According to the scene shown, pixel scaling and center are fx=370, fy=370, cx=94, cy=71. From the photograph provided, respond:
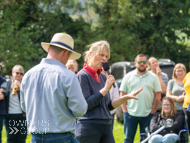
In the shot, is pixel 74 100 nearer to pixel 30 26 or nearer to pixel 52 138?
pixel 52 138

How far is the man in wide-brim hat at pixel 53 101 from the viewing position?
3.45 meters

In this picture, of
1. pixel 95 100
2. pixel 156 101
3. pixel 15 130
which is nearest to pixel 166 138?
pixel 156 101

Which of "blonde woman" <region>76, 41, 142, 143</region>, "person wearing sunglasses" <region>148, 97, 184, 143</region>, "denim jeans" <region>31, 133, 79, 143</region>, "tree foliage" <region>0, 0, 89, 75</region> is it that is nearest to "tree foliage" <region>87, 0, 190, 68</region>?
"tree foliage" <region>0, 0, 89, 75</region>

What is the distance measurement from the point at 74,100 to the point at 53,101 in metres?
0.20

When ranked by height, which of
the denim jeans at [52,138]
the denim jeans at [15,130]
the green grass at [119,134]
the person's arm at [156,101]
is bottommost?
the green grass at [119,134]

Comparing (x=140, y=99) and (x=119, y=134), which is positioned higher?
(x=140, y=99)

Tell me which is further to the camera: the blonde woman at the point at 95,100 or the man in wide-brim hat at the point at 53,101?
the blonde woman at the point at 95,100

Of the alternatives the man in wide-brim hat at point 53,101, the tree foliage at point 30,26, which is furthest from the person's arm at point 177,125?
the tree foliage at point 30,26

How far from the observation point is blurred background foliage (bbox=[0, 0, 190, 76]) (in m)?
17.0

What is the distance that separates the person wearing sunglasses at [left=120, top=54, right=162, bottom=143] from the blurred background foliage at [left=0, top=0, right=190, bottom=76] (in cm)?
1025

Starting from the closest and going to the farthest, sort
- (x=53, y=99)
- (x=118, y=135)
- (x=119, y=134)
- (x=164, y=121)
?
(x=53, y=99) → (x=164, y=121) → (x=118, y=135) → (x=119, y=134)

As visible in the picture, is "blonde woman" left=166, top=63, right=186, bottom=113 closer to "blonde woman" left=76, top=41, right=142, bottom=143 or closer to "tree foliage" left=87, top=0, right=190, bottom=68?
"blonde woman" left=76, top=41, right=142, bottom=143

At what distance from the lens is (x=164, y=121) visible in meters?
7.31

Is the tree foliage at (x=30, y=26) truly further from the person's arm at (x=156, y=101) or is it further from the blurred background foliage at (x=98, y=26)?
the person's arm at (x=156, y=101)
